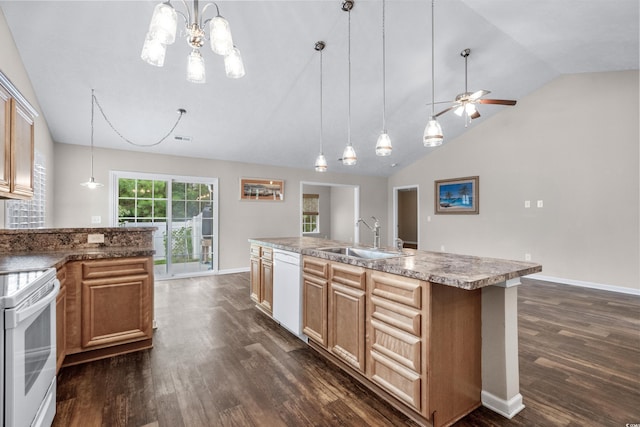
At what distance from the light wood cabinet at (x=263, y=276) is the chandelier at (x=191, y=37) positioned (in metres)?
2.09

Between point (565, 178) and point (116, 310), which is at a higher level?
point (565, 178)

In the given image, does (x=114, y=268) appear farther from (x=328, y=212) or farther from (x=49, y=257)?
(x=328, y=212)

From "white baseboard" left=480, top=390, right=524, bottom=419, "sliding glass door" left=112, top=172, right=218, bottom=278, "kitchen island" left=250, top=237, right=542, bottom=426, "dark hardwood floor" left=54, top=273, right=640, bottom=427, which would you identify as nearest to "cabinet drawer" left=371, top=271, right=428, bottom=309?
"kitchen island" left=250, top=237, right=542, bottom=426

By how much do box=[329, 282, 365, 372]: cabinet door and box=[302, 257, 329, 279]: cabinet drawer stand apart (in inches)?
5.3

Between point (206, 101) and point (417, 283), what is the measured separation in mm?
3697

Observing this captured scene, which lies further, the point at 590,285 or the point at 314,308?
the point at 590,285

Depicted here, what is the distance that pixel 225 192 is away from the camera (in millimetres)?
6027

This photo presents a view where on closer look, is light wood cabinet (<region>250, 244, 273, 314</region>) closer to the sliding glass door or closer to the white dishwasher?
the white dishwasher

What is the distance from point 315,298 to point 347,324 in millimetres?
455

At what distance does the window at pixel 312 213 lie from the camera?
399 inches

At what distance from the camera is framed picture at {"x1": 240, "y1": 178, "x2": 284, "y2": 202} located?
626 centimetres

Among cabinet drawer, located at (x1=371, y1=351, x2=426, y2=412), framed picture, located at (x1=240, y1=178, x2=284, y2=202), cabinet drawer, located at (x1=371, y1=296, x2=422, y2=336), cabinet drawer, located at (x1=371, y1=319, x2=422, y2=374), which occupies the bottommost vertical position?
cabinet drawer, located at (x1=371, y1=351, x2=426, y2=412)

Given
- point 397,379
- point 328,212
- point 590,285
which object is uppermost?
point 328,212

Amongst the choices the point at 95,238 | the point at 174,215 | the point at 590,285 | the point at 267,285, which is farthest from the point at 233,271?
the point at 590,285
